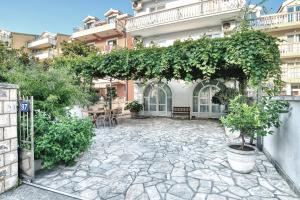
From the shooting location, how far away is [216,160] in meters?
4.79

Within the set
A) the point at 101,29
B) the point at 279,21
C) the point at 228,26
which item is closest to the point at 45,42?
the point at 101,29

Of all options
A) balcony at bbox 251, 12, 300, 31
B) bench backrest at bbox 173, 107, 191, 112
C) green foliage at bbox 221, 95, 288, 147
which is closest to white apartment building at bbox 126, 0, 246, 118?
bench backrest at bbox 173, 107, 191, 112

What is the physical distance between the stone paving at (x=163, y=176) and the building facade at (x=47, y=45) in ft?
74.0

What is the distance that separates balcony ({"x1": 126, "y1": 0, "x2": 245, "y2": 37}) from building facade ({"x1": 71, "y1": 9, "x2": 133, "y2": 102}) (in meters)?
3.11

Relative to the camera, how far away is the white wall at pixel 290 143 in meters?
3.24

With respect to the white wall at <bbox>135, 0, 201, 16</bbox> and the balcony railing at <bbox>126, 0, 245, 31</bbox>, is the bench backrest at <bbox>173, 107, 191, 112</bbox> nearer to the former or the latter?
the balcony railing at <bbox>126, 0, 245, 31</bbox>

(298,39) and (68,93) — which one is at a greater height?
(298,39)

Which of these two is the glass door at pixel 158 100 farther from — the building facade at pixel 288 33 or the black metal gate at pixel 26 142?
the black metal gate at pixel 26 142

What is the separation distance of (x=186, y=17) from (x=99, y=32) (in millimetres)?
9125

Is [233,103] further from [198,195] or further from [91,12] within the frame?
[91,12]

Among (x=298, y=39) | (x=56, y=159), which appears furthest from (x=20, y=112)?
(x=298, y=39)

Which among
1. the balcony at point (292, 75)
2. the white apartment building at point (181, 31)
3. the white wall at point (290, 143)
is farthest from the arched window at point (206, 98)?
the white wall at point (290, 143)

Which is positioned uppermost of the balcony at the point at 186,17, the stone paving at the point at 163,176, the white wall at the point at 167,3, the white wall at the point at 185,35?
the white wall at the point at 167,3

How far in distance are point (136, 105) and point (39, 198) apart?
10.9 m
